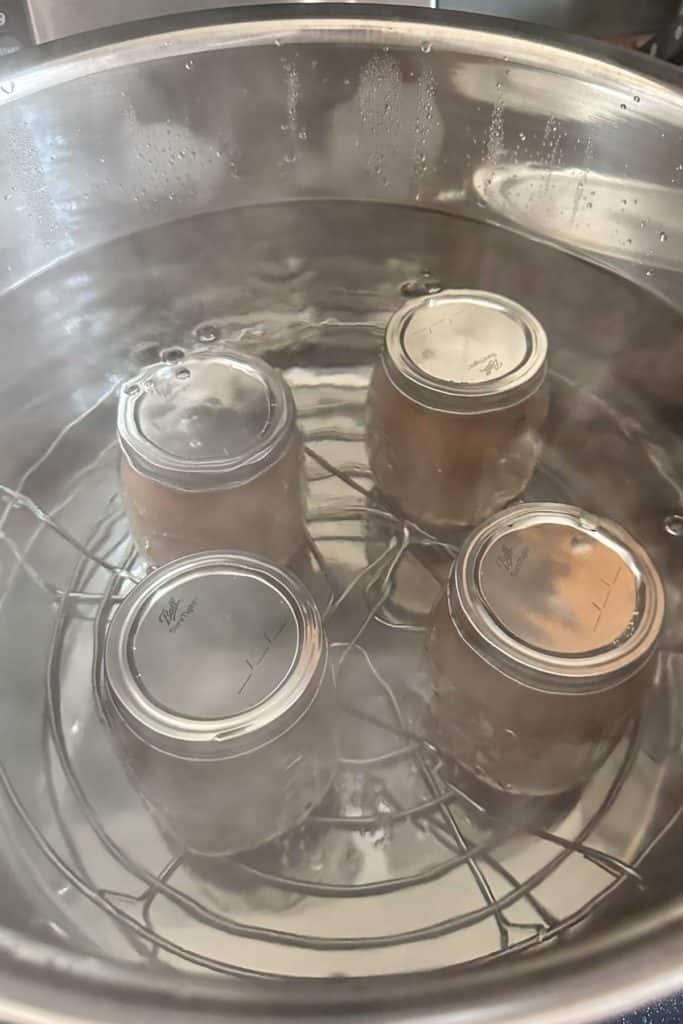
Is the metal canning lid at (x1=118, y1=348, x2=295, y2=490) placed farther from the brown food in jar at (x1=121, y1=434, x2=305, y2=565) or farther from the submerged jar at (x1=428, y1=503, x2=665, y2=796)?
the submerged jar at (x1=428, y1=503, x2=665, y2=796)

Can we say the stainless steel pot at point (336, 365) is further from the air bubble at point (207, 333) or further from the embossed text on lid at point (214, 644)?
the embossed text on lid at point (214, 644)

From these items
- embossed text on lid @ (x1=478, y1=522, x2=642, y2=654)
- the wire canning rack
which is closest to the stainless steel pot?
the wire canning rack

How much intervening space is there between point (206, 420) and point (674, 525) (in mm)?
305

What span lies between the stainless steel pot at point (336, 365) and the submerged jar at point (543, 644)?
6cm

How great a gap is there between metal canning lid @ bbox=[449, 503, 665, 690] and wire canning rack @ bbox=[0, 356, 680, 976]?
0.10 m

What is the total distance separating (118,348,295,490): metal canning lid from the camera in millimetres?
466

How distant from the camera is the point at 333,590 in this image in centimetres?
58

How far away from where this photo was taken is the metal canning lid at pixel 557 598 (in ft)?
1.29

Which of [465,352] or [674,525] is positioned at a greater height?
[465,352]

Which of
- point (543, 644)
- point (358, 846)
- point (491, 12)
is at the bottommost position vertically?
point (358, 846)

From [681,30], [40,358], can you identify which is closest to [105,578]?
[40,358]

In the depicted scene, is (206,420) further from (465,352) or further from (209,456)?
(465,352)

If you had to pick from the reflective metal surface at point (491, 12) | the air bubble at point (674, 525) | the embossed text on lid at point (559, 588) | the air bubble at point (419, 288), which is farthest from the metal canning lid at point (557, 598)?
the reflective metal surface at point (491, 12)

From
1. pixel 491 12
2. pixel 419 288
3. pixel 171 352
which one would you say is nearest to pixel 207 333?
pixel 171 352
